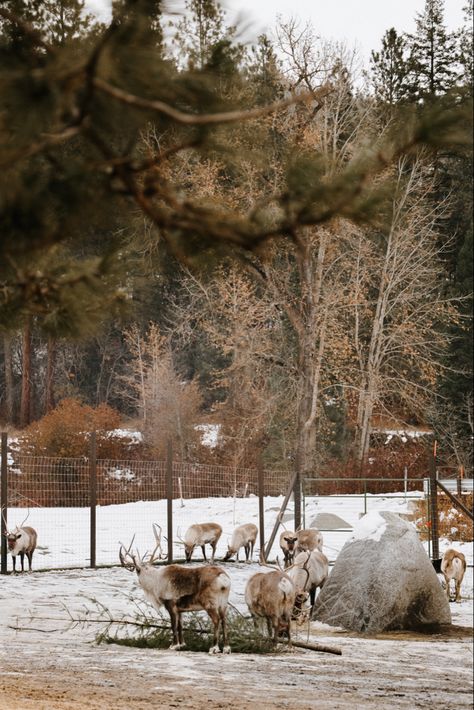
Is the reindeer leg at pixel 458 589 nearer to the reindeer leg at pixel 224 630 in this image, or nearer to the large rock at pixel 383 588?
the large rock at pixel 383 588

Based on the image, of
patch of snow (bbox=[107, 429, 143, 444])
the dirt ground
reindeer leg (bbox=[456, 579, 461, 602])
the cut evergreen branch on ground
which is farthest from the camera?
patch of snow (bbox=[107, 429, 143, 444])

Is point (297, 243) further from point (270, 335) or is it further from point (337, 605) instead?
point (270, 335)

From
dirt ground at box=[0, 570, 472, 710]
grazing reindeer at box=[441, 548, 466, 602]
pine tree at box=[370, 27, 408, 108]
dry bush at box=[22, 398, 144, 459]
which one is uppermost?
pine tree at box=[370, 27, 408, 108]

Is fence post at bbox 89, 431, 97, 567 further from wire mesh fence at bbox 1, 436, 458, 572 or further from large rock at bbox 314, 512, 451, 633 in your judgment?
large rock at bbox 314, 512, 451, 633

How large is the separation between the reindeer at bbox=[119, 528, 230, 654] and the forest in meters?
1.96

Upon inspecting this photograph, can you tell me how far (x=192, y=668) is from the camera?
691cm

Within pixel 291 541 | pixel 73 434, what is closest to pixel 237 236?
pixel 291 541

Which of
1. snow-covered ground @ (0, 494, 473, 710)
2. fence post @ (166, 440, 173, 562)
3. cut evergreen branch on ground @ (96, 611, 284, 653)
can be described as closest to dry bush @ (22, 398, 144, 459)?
fence post @ (166, 440, 173, 562)

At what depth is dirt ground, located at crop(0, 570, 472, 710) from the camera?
19.4 feet

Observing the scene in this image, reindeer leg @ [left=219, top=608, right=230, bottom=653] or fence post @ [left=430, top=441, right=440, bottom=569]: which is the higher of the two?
fence post @ [left=430, top=441, right=440, bottom=569]

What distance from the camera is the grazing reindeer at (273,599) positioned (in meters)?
7.59

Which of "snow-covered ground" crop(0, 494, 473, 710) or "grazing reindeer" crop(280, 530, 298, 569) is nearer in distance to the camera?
"snow-covered ground" crop(0, 494, 473, 710)

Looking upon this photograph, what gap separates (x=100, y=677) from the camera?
21.6 ft

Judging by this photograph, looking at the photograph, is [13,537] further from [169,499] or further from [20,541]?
[169,499]
